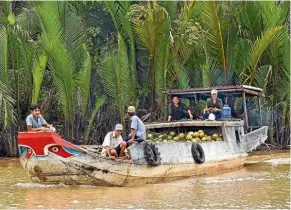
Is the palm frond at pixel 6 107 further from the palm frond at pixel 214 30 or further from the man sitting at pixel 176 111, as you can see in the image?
the palm frond at pixel 214 30

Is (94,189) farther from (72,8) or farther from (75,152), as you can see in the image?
(72,8)

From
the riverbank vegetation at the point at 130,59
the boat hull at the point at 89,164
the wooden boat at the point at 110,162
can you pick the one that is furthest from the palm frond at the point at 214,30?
the boat hull at the point at 89,164

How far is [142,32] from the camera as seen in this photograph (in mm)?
16219

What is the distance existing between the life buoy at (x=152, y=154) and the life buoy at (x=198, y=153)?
103cm

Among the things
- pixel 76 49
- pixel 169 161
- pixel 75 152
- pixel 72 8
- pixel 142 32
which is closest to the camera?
pixel 75 152

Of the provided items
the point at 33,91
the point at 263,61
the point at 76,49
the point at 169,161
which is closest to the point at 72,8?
the point at 76,49

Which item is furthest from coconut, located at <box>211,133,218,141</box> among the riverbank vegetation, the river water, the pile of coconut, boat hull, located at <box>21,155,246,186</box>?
the riverbank vegetation

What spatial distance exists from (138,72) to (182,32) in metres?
2.25

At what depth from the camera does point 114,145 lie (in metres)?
11.5

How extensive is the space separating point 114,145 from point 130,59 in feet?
23.1

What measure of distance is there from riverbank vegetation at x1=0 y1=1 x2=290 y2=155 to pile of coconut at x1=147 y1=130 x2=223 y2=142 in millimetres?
3489

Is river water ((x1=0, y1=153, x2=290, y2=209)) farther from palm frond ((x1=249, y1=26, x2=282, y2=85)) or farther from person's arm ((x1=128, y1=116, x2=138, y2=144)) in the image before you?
palm frond ((x1=249, y1=26, x2=282, y2=85))

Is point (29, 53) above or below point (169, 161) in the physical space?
above

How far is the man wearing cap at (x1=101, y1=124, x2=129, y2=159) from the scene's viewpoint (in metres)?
11.3
